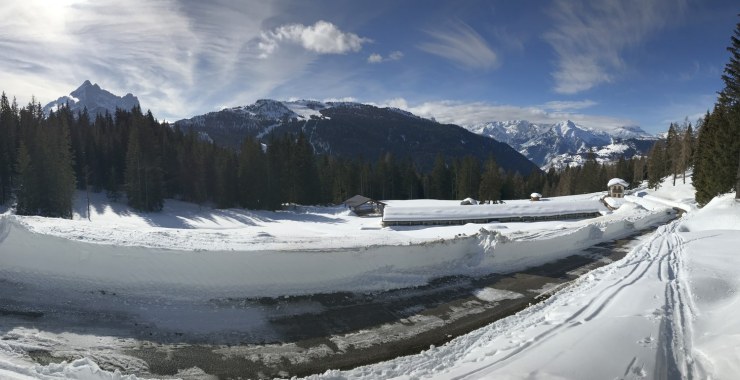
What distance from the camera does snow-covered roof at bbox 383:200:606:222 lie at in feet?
149

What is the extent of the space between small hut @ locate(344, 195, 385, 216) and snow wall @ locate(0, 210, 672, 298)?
128 feet

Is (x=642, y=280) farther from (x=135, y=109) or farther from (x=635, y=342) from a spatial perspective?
(x=135, y=109)

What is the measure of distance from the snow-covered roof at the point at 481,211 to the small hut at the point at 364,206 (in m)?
11.1

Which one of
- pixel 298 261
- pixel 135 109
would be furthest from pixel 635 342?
pixel 135 109

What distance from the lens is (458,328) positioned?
11.7m

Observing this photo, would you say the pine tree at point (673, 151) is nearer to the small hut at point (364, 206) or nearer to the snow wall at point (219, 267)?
the small hut at point (364, 206)

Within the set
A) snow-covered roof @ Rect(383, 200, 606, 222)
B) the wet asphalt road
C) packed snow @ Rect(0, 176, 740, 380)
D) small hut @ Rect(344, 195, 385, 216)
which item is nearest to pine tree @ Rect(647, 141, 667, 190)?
snow-covered roof @ Rect(383, 200, 606, 222)

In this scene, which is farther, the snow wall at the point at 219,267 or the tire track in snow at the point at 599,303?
the snow wall at the point at 219,267

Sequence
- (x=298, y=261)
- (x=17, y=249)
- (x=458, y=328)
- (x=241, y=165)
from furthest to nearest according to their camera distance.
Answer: (x=241, y=165)
(x=298, y=261)
(x=17, y=249)
(x=458, y=328)

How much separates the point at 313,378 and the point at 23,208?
49795 millimetres

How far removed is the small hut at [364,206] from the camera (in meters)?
57.5

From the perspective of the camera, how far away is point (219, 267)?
14.0m

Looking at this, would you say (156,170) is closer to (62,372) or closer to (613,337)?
(62,372)

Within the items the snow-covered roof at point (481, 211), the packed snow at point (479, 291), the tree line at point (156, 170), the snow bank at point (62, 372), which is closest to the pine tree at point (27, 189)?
the tree line at point (156, 170)
